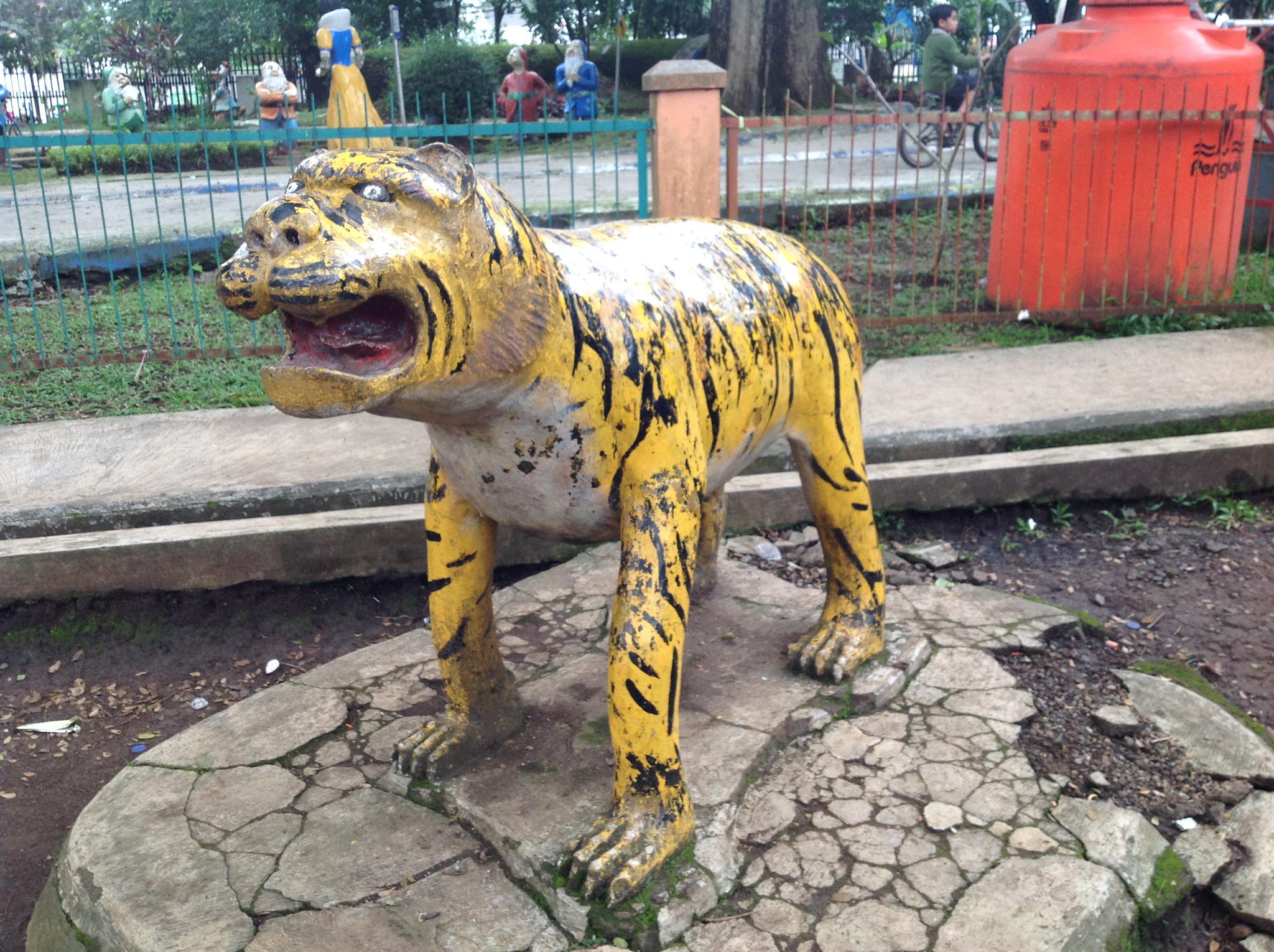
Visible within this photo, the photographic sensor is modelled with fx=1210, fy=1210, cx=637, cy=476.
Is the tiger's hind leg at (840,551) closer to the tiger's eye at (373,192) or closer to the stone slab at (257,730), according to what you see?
the stone slab at (257,730)

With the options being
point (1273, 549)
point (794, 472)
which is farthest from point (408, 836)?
point (1273, 549)

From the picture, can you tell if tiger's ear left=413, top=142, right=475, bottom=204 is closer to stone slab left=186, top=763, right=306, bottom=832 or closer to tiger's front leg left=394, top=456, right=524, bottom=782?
tiger's front leg left=394, top=456, right=524, bottom=782

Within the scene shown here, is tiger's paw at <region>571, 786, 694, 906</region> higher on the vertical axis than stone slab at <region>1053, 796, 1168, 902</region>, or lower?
higher

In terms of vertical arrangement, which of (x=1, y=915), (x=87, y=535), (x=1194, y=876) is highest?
(x=87, y=535)

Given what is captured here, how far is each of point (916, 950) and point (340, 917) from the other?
1.20m

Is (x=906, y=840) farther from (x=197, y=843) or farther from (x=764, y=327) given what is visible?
(x=197, y=843)

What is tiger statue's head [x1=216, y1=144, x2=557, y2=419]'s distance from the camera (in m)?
1.98

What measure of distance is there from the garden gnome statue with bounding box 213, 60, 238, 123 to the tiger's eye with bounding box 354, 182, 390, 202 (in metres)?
19.6

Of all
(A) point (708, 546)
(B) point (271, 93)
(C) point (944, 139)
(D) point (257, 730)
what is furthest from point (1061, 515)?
(B) point (271, 93)

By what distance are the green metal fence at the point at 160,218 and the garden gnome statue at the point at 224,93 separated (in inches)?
199

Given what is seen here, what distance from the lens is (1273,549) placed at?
4.60m

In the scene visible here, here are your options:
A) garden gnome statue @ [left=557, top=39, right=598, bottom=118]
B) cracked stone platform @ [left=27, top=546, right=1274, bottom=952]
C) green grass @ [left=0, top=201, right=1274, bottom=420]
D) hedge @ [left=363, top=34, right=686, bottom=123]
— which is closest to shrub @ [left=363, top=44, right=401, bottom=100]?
hedge @ [left=363, top=34, right=686, bottom=123]

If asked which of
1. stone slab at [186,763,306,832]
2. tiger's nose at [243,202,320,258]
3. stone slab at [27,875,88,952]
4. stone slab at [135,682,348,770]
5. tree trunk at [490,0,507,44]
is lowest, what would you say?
stone slab at [27,875,88,952]

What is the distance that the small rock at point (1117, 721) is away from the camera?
3.28m
